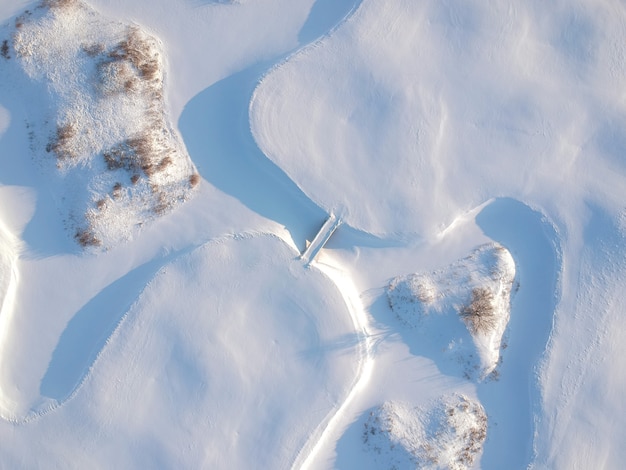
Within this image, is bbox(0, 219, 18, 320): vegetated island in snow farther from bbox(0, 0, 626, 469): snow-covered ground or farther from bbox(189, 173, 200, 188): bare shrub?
bbox(189, 173, 200, 188): bare shrub

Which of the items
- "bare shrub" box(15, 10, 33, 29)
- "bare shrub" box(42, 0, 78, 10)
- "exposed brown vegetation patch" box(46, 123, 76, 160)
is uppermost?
"bare shrub" box(42, 0, 78, 10)

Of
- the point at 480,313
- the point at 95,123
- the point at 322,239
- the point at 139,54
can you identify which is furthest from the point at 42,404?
the point at 480,313

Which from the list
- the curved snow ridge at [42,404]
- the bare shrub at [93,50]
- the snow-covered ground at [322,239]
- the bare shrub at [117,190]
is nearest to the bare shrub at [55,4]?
the snow-covered ground at [322,239]

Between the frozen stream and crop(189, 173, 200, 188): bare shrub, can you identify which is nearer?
the frozen stream

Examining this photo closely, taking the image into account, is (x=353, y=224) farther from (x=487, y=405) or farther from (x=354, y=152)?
(x=487, y=405)

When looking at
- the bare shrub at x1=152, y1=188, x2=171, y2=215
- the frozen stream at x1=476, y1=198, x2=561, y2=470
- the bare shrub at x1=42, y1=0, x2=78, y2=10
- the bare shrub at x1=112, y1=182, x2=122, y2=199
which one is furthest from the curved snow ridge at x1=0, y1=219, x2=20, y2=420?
the frozen stream at x1=476, y1=198, x2=561, y2=470

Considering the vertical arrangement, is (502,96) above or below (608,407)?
above

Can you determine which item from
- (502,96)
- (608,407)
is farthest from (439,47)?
(608,407)

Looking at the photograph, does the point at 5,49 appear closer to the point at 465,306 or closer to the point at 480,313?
the point at 465,306
